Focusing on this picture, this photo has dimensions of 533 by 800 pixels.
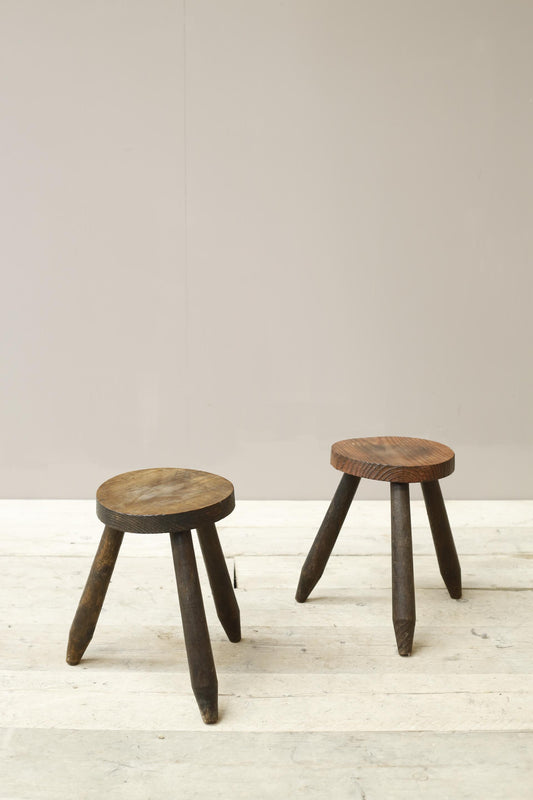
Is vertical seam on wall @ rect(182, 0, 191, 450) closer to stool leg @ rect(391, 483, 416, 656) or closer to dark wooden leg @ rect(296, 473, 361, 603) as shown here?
dark wooden leg @ rect(296, 473, 361, 603)

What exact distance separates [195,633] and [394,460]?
60 centimetres

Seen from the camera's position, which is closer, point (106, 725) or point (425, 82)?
point (106, 725)

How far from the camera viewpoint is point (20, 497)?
245cm

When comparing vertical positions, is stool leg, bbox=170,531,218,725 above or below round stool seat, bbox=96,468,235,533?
below

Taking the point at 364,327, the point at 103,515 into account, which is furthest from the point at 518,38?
the point at 103,515

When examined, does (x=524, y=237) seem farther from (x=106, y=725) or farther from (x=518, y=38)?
(x=106, y=725)

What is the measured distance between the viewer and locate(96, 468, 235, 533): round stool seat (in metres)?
1.22

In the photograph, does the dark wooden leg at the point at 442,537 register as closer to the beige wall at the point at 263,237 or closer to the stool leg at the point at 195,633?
the stool leg at the point at 195,633

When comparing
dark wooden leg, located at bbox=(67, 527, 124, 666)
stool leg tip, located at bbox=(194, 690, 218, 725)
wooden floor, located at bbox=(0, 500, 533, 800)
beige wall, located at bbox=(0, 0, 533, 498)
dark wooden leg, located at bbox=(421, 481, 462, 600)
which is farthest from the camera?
beige wall, located at bbox=(0, 0, 533, 498)

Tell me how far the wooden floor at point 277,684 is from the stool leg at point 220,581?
5 cm

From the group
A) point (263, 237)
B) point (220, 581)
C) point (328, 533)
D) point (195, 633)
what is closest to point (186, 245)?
point (263, 237)

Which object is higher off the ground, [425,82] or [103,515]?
[425,82]

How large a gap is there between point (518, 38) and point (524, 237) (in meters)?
0.67

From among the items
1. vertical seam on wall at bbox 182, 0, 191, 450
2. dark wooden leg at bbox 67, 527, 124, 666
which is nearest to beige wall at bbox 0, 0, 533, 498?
vertical seam on wall at bbox 182, 0, 191, 450
